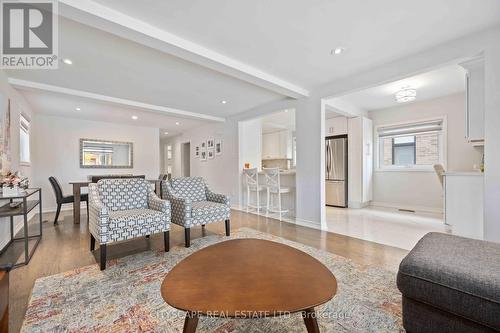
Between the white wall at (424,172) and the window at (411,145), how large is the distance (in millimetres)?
156

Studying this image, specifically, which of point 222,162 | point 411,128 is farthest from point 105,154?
point 411,128

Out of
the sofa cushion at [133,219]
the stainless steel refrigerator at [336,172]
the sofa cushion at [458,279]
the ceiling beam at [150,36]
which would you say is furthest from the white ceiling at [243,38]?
the stainless steel refrigerator at [336,172]

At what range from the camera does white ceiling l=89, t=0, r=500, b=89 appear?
1873 mm

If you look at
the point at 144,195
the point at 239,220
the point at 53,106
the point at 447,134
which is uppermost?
the point at 53,106

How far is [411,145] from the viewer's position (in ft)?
17.3

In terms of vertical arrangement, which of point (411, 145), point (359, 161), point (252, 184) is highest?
point (411, 145)

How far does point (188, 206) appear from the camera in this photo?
2.94m

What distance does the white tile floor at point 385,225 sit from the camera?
3.16 meters

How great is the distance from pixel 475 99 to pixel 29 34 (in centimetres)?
504

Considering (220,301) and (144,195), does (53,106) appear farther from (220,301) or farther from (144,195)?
(220,301)

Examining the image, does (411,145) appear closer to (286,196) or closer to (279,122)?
(286,196)

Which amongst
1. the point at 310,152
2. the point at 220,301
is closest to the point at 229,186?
the point at 310,152

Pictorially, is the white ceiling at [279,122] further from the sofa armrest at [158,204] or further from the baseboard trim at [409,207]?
the sofa armrest at [158,204]

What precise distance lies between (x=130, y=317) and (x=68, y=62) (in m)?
3.02
